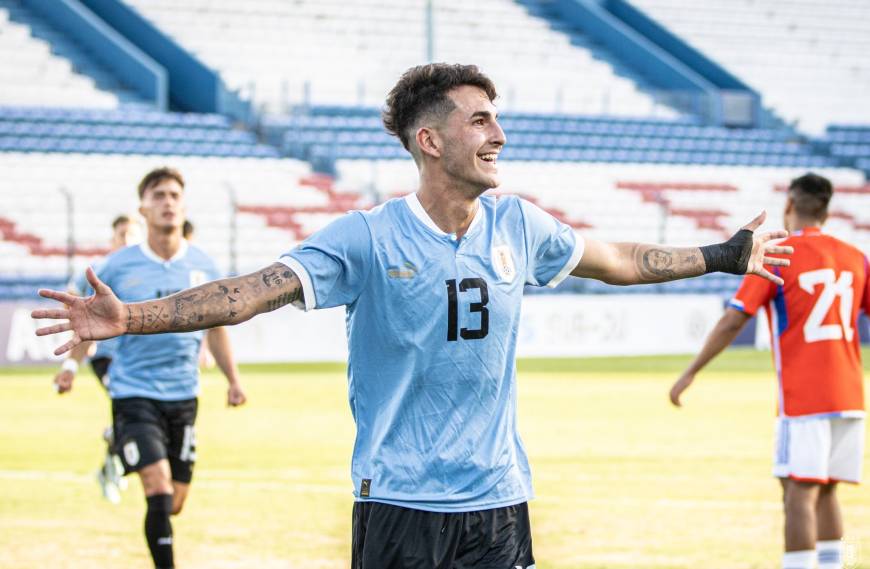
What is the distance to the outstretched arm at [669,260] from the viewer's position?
4980 millimetres

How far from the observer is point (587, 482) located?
38.3ft

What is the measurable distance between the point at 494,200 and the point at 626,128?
113 ft

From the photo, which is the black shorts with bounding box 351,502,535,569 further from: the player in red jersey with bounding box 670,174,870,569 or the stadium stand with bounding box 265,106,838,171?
the stadium stand with bounding box 265,106,838,171

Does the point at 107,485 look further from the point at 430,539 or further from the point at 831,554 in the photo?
the point at 430,539

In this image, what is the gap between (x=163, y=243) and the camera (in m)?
8.65

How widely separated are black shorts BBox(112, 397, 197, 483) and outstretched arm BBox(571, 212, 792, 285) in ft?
12.2

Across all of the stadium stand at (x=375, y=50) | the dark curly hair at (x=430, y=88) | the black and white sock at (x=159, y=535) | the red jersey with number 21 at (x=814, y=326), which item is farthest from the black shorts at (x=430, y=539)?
the stadium stand at (x=375, y=50)

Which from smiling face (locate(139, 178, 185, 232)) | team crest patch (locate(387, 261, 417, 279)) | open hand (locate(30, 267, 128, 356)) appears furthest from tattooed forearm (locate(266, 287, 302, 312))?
smiling face (locate(139, 178, 185, 232))

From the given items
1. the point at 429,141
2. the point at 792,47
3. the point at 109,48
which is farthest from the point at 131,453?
→ the point at 792,47

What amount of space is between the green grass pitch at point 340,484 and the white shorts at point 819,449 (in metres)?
1.13

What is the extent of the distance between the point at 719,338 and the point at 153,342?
3136 mm

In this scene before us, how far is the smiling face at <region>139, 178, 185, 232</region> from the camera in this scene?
837cm

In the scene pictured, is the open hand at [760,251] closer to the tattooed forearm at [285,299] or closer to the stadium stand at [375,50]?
the tattooed forearm at [285,299]

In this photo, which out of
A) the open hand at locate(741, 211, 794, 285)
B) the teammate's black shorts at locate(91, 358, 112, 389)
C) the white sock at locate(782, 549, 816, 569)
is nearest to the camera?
the open hand at locate(741, 211, 794, 285)
